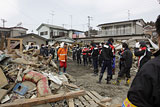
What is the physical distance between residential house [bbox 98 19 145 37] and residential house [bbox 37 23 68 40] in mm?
11705

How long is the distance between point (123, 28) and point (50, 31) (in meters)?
19.0

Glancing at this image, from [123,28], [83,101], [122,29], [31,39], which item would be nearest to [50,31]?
[31,39]

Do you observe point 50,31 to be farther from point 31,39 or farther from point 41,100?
point 41,100

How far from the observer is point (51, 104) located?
124 inches

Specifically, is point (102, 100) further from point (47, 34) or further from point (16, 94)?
point (47, 34)

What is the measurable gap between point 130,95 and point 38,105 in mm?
2810

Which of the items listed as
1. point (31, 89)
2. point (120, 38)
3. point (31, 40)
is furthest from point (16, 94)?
point (31, 40)

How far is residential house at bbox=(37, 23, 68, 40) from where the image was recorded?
2960 cm

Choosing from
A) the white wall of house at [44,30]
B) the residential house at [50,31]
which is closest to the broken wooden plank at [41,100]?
the residential house at [50,31]

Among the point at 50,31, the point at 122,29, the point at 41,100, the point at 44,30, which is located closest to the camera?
the point at 41,100

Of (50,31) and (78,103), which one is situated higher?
(50,31)

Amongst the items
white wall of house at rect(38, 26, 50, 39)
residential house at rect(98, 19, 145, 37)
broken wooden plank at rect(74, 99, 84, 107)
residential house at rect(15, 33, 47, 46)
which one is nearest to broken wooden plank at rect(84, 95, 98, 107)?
broken wooden plank at rect(74, 99, 84, 107)

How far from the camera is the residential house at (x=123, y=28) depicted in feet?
70.3

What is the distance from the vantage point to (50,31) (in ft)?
97.2
